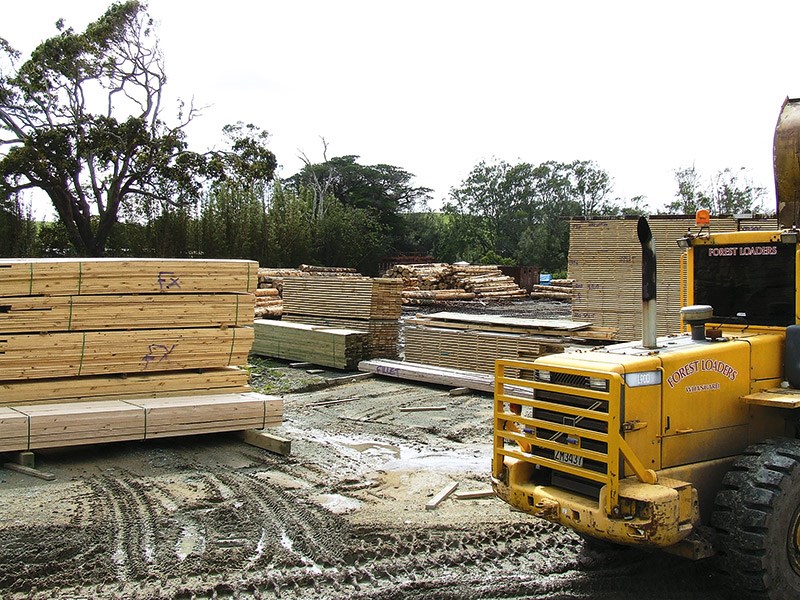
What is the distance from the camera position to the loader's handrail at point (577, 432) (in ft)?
16.3

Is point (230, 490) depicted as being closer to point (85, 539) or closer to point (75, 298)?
point (85, 539)

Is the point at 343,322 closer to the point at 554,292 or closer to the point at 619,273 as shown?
the point at 619,273

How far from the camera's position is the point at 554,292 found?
39062mm

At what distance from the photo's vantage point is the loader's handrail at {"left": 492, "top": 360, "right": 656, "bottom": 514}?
16.3ft

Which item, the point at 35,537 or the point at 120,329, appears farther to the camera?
the point at 120,329

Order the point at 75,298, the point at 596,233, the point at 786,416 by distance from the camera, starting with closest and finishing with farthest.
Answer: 1. the point at 786,416
2. the point at 75,298
3. the point at 596,233

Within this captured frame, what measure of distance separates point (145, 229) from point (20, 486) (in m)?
28.1

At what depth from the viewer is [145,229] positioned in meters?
34.4

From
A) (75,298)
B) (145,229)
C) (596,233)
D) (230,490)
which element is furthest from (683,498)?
(145,229)

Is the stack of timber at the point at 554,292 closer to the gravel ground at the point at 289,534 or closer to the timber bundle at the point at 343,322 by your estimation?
the timber bundle at the point at 343,322

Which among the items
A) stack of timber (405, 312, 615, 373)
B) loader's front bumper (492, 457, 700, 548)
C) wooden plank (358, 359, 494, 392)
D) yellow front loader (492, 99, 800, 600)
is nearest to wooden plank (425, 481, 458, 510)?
yellow front loader (492, 99, 800, 600)

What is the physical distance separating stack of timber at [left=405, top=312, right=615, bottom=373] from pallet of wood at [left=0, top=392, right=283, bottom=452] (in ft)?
16.7

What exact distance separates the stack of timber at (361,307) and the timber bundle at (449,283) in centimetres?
1472

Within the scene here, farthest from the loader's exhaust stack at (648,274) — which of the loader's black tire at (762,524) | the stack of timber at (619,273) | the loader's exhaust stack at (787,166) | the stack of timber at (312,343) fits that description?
the stack of timber at (312,343)
